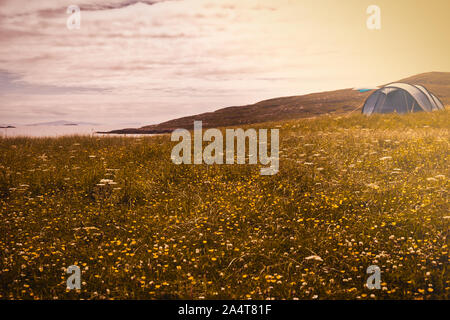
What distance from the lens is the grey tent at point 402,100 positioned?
2364 centimetres

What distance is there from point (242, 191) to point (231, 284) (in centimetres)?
316

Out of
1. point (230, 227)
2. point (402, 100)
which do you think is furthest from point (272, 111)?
point (230, 227)

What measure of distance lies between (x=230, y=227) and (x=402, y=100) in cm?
2286

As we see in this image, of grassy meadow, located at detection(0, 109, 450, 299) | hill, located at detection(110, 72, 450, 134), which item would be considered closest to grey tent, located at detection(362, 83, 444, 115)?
grassy meadow, located at detection(0, 109, 450, 299)

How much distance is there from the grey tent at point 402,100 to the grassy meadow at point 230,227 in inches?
595

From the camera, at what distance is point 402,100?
24.1 m

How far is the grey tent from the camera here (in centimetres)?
2364

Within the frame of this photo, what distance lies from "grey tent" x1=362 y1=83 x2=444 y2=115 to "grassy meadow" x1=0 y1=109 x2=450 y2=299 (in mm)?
15122

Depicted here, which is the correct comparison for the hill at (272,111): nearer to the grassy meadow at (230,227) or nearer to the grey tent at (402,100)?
the grey tent at (402,100)

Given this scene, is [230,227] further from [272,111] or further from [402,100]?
[272,111]

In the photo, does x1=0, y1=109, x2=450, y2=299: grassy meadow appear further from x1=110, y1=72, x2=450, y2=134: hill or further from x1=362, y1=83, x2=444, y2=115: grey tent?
x1=110, y1=72, x2=450, y2=134: hill

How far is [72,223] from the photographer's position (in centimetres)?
649
